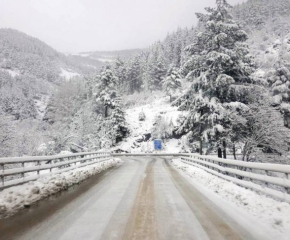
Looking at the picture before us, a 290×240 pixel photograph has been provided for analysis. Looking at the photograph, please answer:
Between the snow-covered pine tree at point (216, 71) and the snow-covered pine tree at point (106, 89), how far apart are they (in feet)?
104

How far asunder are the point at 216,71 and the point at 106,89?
3474 centimetres

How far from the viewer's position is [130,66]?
97.4 metres

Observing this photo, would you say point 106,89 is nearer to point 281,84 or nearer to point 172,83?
point 172,83

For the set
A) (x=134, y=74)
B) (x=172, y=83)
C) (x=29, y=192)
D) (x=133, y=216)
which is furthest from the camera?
(x=134, y=74)

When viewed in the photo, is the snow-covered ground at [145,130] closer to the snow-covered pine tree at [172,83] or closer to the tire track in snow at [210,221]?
the snow-covered pine tree at [172,83]

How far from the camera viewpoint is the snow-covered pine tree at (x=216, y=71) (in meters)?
18.4

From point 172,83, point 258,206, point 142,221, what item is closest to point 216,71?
point 258,206

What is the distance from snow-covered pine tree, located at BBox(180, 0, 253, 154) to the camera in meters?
18.4

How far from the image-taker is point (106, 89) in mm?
51188

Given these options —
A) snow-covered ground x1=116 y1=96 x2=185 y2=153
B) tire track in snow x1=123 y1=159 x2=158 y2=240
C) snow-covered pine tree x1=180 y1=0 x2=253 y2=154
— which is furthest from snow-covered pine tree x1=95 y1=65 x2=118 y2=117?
tire track in snow x1=123 y1=159 x2=158 y2=240

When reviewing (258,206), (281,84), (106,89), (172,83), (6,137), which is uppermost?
(172,83)

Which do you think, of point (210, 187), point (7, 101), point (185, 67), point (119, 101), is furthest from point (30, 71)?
point (210, 187)

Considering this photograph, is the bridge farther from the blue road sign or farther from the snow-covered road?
the blue road sign

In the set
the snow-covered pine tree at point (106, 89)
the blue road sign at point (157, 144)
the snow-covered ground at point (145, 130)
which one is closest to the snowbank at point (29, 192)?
the snow-covered ground at point (145, 130)
